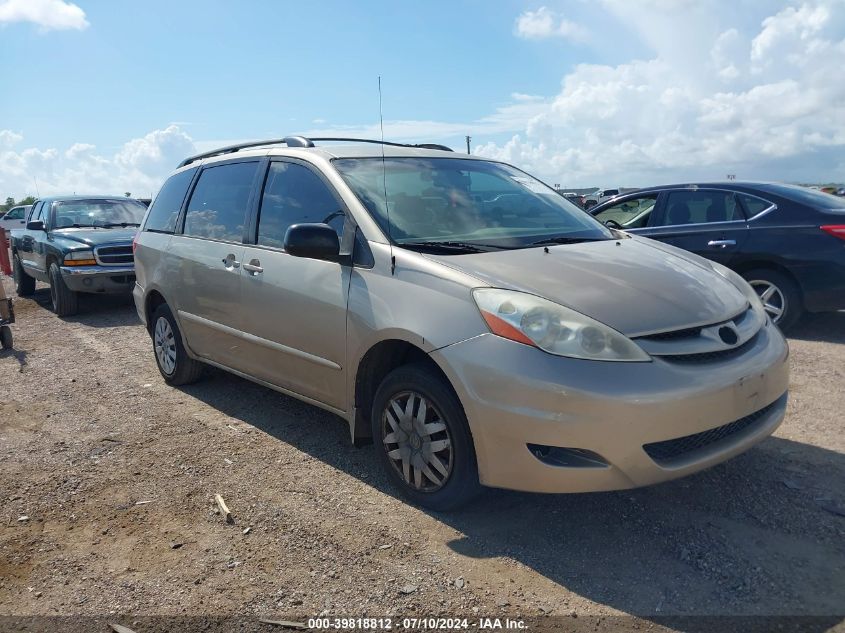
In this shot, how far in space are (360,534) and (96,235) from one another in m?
8.06

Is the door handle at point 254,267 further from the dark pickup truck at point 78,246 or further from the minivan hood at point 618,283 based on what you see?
the dark pickup truck at point 78,246

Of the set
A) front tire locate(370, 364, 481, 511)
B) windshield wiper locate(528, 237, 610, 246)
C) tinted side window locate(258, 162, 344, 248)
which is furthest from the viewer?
tinted side window locate(258, 162, 344, 248)

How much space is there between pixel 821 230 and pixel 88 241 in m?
8.74

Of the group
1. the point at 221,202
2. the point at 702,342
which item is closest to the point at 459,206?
the point at 702,342

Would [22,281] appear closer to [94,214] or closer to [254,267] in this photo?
[94,214]

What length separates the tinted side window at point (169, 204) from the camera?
5406mm

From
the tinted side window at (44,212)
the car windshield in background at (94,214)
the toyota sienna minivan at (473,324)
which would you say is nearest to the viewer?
the toyota sienna minivan at (473,324)

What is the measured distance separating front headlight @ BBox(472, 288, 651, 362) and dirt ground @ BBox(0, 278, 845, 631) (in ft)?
2.89

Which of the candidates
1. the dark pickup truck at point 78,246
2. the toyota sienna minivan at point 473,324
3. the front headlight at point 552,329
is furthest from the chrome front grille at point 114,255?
the front headlight at point 552,329

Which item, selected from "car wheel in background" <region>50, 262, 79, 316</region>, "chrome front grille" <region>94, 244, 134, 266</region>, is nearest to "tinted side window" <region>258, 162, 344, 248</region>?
"chrome front grille" <region>94, 244, 134, 266</region>

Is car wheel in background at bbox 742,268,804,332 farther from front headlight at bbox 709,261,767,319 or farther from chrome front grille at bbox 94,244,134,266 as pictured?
chrome front grille at bbox 94,244,134,266

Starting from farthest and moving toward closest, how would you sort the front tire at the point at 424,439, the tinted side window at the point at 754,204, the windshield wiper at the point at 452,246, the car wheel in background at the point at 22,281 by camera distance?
the car wheel in background at the point at 22,281, the tinted side window at the point at 754,204, the windshield wiper at the point at 452,246, the front tire at the point at 424,439

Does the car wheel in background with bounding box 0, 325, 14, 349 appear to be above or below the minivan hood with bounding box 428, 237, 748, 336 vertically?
below

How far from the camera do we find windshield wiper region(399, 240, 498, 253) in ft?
11.3
